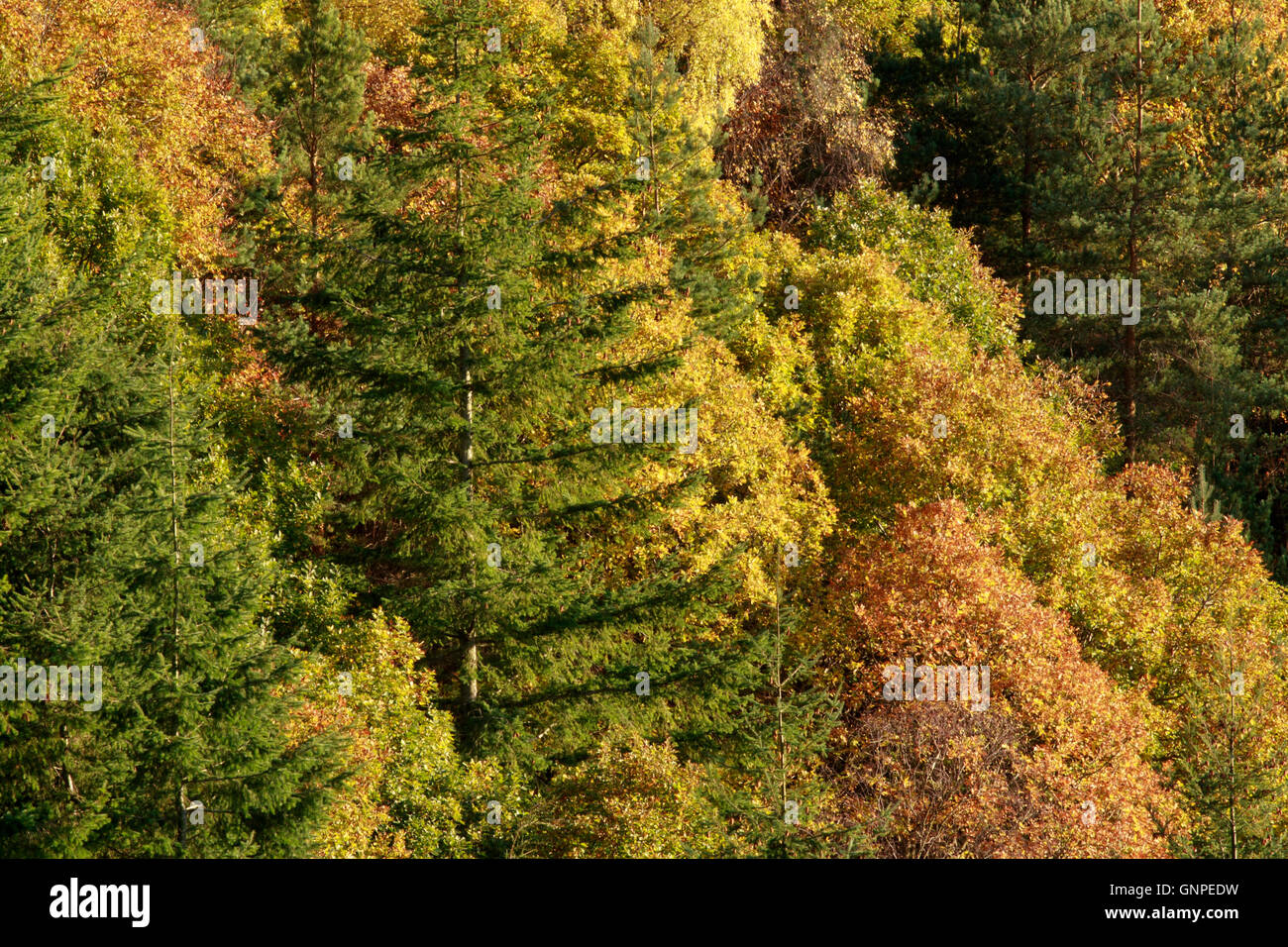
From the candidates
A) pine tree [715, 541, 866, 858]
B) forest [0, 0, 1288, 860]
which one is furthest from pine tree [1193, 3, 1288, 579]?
pine tree [715, 541, 866, 858]

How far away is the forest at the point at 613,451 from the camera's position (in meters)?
24.1

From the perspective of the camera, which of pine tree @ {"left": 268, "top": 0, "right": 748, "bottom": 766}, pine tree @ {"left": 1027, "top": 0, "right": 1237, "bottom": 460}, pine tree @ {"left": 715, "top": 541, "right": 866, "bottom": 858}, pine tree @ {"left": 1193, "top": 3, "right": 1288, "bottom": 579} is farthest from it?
pine tree @ {"left": 1027, "top": 0, "right": 1237, "bottom": 460}

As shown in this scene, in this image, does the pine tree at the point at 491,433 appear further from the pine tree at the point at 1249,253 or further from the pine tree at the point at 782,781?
the pine tree at the point at 1249,253

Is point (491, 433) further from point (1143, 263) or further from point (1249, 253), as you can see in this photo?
point (1249, 253)

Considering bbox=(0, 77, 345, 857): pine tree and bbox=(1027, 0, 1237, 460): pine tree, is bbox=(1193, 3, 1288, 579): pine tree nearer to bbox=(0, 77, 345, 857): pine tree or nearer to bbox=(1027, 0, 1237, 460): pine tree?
bbox=(1027, 0, 1237, 460): pine tree

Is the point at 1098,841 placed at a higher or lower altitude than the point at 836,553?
lower

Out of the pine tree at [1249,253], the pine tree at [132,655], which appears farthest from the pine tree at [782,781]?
the pine tree at [1249,253]

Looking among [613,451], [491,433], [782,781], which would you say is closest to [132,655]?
[491,433]

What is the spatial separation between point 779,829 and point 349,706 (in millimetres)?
9414

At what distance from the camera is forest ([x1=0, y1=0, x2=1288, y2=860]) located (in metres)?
24.1

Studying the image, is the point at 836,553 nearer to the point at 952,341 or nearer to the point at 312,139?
the point at 952,341

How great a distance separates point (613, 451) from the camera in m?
31.1

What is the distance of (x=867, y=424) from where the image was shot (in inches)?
1510

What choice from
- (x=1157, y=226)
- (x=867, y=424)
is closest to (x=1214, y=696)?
(x=867, y=424)
